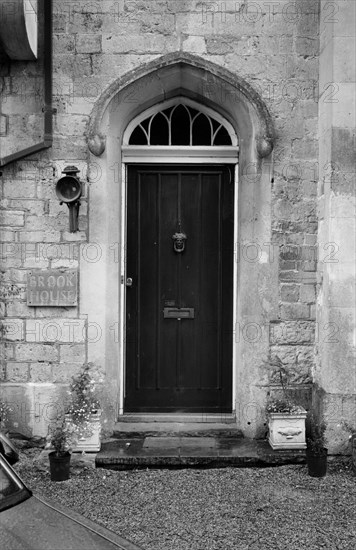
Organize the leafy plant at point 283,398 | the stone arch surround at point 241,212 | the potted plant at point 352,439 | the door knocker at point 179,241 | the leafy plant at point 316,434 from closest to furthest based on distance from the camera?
1. the leafy plant at point 316,434
2. the potted plant at point 352,439
3. the leafy plant at point 283,398
4. the stone arch surround at point 241,212
5. the door knocker at point 179,241

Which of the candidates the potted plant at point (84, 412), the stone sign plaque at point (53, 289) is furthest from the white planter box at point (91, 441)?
the stone sign plaque at point (53, 289)

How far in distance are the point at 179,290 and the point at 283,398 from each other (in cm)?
150

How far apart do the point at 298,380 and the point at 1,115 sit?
3910mm

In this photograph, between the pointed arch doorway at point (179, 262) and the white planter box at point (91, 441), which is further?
the pointed arch doorway at point (179, 262)

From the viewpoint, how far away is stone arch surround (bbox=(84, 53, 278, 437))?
17.0 ft

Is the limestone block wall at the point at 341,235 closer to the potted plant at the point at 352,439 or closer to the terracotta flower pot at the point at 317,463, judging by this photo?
the potted plant at the point at 352,439

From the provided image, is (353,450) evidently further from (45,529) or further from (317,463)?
(45,529)

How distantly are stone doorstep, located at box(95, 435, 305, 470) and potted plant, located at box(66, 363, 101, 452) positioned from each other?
17 cm

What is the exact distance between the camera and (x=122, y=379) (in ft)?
18.3

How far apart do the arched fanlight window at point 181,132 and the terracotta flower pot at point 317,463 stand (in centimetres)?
294

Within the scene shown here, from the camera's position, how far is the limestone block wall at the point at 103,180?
17.1 ft

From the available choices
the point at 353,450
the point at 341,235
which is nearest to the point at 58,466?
the point at 353,450

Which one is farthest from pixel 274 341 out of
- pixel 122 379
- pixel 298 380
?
pixel 122 379

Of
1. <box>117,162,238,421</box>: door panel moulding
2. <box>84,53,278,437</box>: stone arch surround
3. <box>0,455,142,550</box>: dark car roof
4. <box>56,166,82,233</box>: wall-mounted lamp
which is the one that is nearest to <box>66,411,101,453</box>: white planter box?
<box>84,53,278,437</box>: stone arch surround
